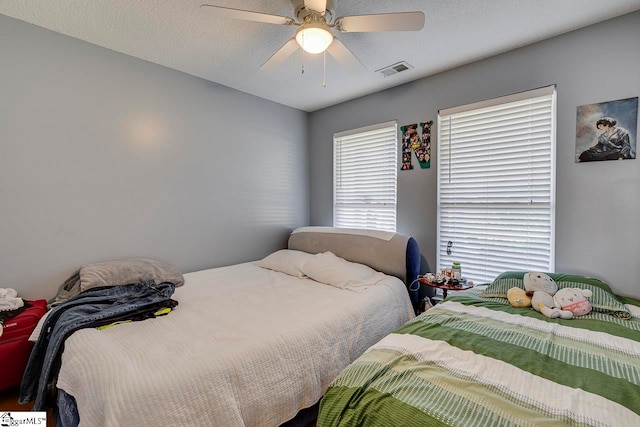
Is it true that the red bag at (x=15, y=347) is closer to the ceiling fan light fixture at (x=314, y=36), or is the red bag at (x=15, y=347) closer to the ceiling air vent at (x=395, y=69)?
the ceiling fan light fixture at (x=314, y=36)

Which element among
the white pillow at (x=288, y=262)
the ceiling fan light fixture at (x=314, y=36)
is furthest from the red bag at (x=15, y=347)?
the ceiling fan light fixture at (x=314, y=36)

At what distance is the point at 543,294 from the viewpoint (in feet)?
5.77

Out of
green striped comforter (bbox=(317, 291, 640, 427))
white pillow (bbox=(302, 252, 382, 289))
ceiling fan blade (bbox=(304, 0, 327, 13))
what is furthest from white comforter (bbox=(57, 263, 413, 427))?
ceiling fan blade (bbox=(304, 0, 327, 13))

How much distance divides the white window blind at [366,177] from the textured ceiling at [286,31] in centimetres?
71

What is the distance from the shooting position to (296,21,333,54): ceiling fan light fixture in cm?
161

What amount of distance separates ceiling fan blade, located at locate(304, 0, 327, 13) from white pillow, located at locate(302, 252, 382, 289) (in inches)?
74.3

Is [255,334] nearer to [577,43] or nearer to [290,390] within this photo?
[290,390]

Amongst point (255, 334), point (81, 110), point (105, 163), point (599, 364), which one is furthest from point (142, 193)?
point (599, 364)

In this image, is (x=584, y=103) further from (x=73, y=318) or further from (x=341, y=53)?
(x=73, y=318)

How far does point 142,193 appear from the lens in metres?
2.55

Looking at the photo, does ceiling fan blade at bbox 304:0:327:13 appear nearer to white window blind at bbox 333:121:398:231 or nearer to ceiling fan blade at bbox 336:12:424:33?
ceiling fan blade at bbox 336:12:424:33

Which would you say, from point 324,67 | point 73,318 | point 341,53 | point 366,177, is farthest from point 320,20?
point 73,318

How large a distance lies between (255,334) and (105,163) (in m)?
1.98

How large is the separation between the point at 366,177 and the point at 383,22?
1.94m
